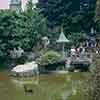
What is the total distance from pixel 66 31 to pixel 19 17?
403cm

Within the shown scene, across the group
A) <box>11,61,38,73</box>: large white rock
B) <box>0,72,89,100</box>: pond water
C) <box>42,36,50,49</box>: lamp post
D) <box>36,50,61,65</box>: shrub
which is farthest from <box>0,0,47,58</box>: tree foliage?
<box>11,61,38,73</box>: large white rock

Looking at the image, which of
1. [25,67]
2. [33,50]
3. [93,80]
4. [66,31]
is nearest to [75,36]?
[66,31]

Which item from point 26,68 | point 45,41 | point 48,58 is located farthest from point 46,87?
point 45,41

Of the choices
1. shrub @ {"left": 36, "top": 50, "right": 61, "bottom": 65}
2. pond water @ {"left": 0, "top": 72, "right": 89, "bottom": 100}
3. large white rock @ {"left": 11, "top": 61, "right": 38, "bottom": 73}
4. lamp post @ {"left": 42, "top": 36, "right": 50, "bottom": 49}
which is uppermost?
lamp post @ {"left": 42, "top": 36, "right": 50, "bottom": 49}

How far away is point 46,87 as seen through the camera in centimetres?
1590

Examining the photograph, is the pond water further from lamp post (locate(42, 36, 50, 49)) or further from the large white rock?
lamp post (locate(42, 36, 50, 49))

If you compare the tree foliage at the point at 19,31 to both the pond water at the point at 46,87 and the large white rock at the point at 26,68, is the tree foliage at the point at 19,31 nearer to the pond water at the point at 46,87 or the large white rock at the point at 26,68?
the pond water at the point at 46,87

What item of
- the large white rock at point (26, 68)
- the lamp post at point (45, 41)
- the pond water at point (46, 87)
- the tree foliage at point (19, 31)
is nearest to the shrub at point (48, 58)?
the large white rock at point (26, 68)

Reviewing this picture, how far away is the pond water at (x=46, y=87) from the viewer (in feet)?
44.2

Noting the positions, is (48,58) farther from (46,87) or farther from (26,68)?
(46,87)

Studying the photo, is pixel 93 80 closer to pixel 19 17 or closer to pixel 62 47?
pixel 62 47

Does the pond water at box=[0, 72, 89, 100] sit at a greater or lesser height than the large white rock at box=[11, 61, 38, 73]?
lesser

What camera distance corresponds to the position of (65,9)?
30688 mm

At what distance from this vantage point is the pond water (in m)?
13.5
